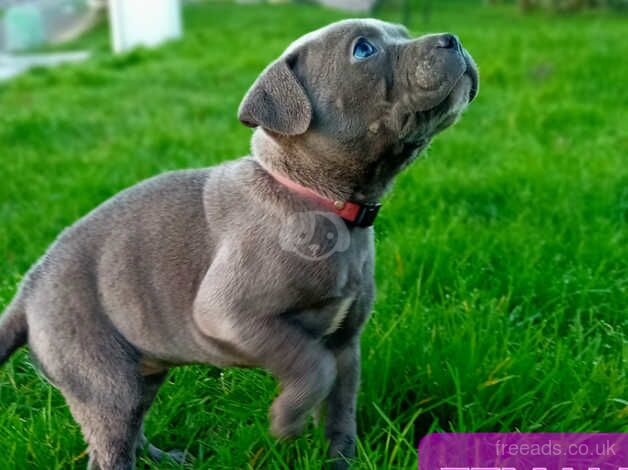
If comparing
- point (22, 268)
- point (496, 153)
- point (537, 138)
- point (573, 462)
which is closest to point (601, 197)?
point (496, 153)

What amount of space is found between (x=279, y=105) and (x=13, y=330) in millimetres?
950

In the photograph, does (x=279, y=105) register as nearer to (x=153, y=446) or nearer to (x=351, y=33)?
(x=351, y=33)

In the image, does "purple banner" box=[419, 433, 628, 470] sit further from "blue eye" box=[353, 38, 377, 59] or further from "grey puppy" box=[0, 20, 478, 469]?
"blue eye" box=[353, 38, 377, 59]

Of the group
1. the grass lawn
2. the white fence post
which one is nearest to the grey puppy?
the grass lawn

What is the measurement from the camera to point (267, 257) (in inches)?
77.3

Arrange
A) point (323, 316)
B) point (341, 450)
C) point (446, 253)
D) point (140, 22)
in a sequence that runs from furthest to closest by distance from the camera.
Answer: point (140, 22) → point (446, 253) → point (341, 450) → point (323, 316)

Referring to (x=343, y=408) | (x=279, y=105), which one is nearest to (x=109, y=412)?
(x=343, y=408)

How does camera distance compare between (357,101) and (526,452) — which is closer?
(357,101)

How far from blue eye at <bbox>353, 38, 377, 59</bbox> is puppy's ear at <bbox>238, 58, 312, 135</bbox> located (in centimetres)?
15

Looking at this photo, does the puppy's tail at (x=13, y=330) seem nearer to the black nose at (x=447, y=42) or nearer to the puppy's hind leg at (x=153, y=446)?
the puppy's hind leg at (x=153, y=446)

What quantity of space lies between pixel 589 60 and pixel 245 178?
5259 millimetres

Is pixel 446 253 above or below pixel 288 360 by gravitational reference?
below

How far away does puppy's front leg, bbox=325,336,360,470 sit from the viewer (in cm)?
217

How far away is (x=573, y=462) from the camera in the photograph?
81.3 inches
